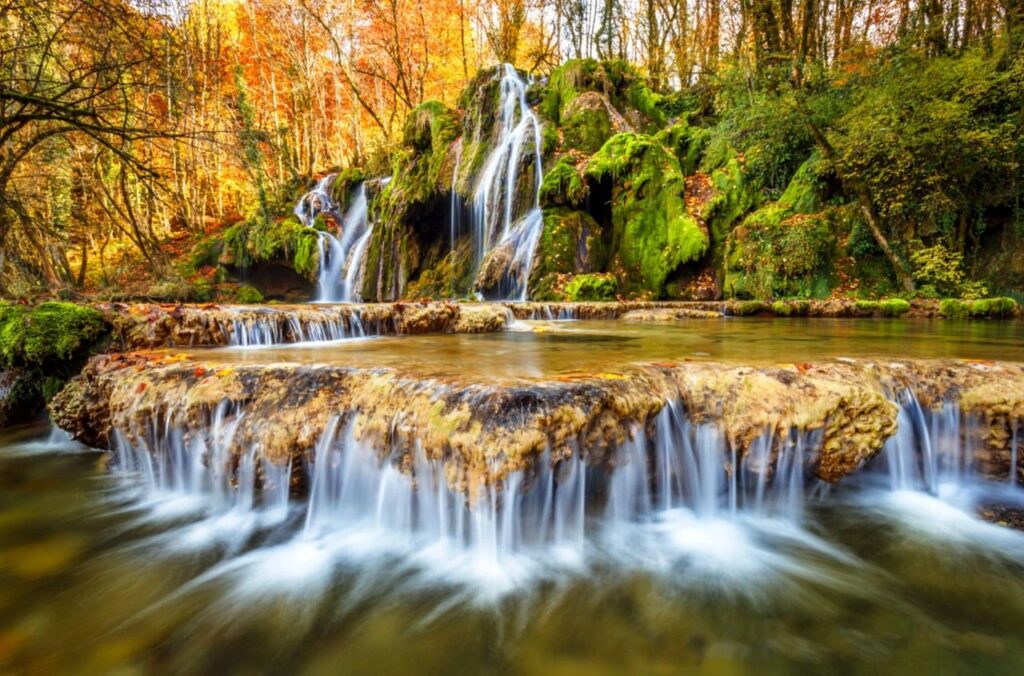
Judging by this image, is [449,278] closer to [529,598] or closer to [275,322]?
[275,322]

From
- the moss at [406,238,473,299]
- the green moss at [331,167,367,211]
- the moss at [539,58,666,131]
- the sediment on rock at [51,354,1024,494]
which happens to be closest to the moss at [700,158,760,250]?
the moss at [539,58,666,131]

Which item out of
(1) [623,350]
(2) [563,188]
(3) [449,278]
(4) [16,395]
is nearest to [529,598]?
(1) [623,350]

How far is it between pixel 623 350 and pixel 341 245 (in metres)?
15.5

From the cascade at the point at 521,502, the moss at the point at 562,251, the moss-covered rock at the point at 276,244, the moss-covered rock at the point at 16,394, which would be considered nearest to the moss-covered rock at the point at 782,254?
the moss at the point at 562,251

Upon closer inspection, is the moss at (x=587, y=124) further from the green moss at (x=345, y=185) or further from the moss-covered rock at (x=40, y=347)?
the moss-covered rock at (x=40, y=347)

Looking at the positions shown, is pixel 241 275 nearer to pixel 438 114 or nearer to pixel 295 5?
pixel 438 114

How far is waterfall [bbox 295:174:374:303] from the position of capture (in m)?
16.0

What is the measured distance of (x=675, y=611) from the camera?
6.47ft

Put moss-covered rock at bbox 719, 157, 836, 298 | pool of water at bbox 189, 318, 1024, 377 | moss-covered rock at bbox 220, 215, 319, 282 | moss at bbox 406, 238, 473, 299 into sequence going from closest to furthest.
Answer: pool of water at bbox 189, 318, 1024, 377, moss-covered rock at bbox 719, 157, 836, 298, moss at bbox 406, 238, 473, 299, moss-covered rock at bbox 220, 215, 319, 282

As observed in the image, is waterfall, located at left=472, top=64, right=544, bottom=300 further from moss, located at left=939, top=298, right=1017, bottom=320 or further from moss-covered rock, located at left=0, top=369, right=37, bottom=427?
moss-covered rock, located at left=0, top=369, right=37, bottom=427

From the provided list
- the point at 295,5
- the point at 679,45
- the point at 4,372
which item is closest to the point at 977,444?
the point at 4,372

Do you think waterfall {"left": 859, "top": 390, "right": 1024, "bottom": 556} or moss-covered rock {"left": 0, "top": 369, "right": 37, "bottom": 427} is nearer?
waterfall {"left": 859, "top": 390, "right": 1024, "bottom": 556}

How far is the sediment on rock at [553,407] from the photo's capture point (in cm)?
221

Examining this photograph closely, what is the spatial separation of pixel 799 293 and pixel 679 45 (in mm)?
15049
